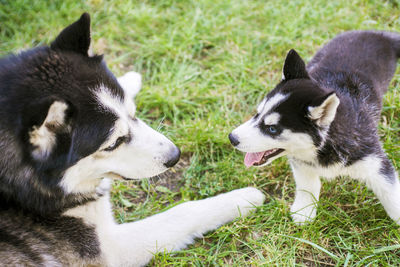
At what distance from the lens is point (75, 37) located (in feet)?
8.64

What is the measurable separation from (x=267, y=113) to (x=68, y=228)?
1.73 metres

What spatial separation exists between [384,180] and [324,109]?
2.57 ft

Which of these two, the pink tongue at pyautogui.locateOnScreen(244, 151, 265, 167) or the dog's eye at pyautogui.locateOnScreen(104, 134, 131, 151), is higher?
the dog's eye at pyautogui.locateOnScreen(104, 134, 131, 151)

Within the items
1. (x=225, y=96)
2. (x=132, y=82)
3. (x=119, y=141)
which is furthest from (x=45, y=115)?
(x=225, y=96)

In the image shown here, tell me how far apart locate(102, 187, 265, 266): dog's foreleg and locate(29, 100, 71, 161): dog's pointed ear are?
3.16 feet

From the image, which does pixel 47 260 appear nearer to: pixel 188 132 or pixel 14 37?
pixel 188 132

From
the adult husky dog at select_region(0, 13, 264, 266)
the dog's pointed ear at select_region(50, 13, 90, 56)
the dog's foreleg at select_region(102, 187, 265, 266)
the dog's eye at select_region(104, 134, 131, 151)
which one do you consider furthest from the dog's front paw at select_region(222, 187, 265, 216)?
the dog's pointed ear at select_region(50, 13, 90, 56)

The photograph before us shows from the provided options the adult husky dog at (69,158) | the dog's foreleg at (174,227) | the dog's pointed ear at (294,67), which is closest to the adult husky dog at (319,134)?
the dog's pointed ear at (294,67)

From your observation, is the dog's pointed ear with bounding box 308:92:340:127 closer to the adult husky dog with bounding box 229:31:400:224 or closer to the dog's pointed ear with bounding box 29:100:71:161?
the adult husky dog with bounding box 229:31:400:224

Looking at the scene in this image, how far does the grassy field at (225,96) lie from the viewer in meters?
3.11

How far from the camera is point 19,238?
259cm

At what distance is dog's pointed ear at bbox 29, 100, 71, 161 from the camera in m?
2.14

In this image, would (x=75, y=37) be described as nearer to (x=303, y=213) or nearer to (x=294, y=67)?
(x=294, y=67)

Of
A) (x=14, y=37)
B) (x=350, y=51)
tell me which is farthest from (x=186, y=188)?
(x=14, y=37)
